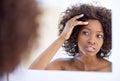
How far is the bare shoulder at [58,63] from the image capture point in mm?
806

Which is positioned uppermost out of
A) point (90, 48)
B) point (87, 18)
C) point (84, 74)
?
point (87, 18)

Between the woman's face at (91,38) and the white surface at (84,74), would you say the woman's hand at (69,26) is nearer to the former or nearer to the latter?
the woman's face at (91,38)

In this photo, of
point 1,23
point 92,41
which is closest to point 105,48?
point 92,41

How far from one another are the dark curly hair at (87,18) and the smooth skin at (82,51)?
14 millimetres

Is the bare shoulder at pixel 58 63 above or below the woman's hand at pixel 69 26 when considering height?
below

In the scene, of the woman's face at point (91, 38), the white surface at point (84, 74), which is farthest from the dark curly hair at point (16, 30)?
the woman's face at point (91, 38)

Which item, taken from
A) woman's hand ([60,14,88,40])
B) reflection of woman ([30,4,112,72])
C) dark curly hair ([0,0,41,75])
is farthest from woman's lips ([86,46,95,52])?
dark curly hair ([0,0,41,75])

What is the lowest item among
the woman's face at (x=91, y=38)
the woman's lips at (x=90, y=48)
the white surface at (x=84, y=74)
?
the white surface at (x=84, y=74)

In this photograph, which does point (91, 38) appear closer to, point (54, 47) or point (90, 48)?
point (90, 48)

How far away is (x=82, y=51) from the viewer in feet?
2.64

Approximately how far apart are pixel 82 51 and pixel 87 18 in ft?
0.47

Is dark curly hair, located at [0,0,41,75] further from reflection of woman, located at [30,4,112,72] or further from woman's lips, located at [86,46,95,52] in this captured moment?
woman's lips, located at [86,46,95,52]

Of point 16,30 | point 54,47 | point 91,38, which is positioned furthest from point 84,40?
point 16,30

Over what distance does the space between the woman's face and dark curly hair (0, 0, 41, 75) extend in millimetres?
207
